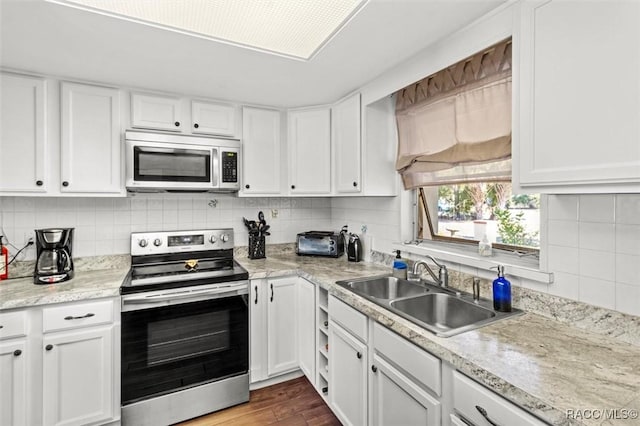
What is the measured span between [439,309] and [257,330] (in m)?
1.28

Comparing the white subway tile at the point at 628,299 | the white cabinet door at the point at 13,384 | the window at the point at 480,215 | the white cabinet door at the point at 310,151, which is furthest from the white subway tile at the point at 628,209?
the white cabinet door at the point at 13,384

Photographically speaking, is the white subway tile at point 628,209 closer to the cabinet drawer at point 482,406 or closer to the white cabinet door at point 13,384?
the cabinet drawer at point 482,406

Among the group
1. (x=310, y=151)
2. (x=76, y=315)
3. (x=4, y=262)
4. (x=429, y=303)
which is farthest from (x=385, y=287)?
(x=4, y=262)

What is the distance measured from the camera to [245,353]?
7.25 ft

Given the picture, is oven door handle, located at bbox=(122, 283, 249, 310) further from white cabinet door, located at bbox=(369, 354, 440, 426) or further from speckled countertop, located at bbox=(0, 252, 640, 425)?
white cabinet door, located at bbox=(369, 354, 440, 426)

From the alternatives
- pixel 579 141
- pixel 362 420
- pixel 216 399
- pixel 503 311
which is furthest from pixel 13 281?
pixel 579 141

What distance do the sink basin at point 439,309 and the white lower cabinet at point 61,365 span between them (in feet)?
5.54

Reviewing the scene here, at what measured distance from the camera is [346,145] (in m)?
2.47

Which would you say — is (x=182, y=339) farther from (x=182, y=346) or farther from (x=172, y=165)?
(x=172, y=165)

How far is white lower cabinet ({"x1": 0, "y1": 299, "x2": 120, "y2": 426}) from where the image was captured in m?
1.66

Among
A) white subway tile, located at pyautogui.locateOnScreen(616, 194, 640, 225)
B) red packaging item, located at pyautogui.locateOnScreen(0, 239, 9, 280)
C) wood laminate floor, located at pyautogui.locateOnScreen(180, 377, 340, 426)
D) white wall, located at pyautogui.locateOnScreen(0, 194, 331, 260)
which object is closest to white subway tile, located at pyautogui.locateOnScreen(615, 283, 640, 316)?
white subway tile, located at pyautogui.locateOnScreen(616, 194, 640, 225)

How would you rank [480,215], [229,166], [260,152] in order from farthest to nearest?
[260,152], [229,166], [480,215]

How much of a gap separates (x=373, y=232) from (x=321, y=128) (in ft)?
3.22

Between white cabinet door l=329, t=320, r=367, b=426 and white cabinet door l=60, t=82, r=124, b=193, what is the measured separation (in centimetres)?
180
